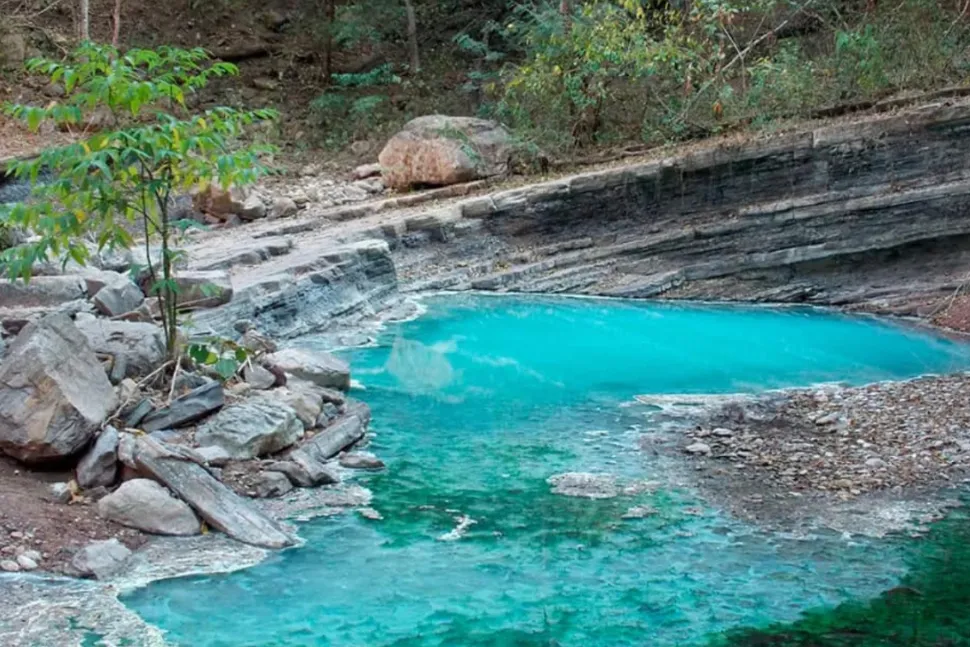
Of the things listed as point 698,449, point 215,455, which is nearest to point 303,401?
point 215,455

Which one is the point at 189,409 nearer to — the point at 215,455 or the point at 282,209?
the point at 215,455

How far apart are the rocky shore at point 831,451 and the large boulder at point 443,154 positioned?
834 cm

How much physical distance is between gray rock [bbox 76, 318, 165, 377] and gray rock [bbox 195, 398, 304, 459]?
0.73 metres

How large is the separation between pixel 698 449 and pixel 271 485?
3.15 meters

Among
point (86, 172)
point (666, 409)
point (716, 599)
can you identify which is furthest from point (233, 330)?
point (716, 599)

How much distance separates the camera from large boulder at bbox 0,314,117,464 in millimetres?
5734

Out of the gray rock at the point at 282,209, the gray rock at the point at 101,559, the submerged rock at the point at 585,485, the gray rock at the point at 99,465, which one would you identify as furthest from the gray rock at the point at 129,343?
the gray rock at the point at 282,209

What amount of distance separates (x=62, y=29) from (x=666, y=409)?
1729 centimetres

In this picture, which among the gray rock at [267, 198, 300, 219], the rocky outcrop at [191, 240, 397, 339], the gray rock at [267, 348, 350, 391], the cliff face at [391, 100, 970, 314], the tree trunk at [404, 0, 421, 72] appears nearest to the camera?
the gray rock at [267, 348, 350, 391]

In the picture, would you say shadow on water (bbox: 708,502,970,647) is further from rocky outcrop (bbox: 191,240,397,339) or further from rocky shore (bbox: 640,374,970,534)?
rocky outcrop (bbox: 191,240,397,339)

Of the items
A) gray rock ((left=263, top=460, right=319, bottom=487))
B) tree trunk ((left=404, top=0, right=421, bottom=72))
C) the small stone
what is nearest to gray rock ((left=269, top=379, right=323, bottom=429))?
gray rock ((left=263, top=460, right=319, bottom=487))

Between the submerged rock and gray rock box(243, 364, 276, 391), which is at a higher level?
gray rock box(243, 364, 276, 391)

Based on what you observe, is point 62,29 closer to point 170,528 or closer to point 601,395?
point 601,395

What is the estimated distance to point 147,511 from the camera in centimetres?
552
